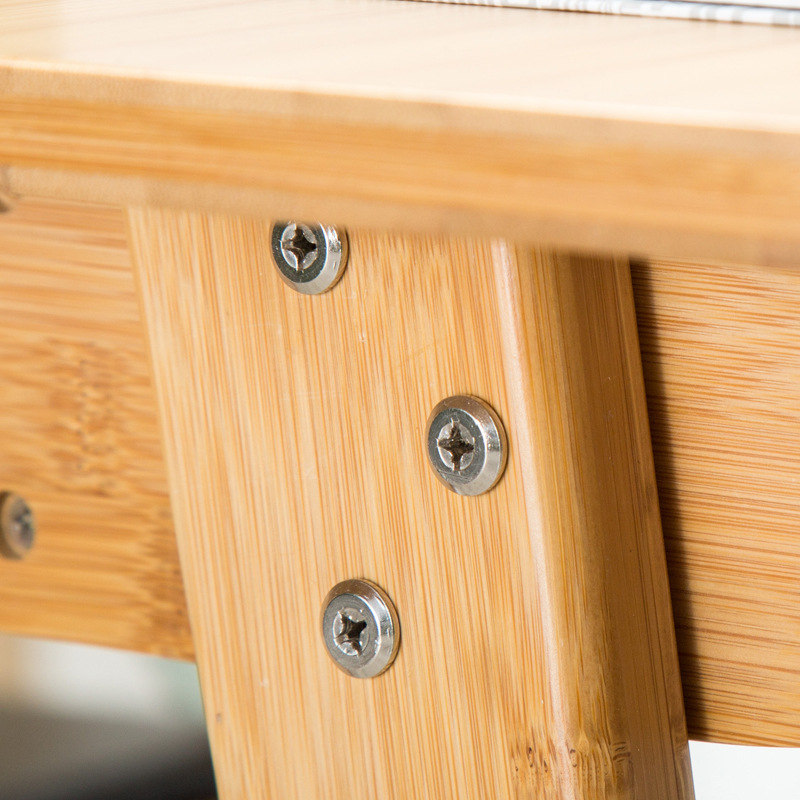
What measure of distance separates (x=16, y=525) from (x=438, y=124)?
0.26 metres

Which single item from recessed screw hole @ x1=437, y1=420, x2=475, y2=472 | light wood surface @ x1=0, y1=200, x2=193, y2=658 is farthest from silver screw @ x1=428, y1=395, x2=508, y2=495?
light wood surface @ x1=0, y1=200, x2=193, y2=658

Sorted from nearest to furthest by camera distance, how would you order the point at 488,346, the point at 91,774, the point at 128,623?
the point at 488,346
the point at 128,623
the point at 91,774

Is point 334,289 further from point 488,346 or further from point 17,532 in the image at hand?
point 17,532

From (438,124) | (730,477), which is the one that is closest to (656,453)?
(730,477)

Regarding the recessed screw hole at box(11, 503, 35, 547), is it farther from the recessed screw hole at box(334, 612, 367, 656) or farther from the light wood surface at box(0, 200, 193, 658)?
the recessed screw hole at box(334, 612, 367, 656)

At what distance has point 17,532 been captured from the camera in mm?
350

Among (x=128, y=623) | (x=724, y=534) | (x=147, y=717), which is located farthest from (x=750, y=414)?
(x=147, y=717)

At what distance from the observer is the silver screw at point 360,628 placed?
23cm

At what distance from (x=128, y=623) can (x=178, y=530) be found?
0.32 ft

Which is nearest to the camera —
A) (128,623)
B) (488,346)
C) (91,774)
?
(488,346)

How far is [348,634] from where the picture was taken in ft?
0.77

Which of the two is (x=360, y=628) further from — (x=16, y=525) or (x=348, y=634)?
(x=16, y=525)

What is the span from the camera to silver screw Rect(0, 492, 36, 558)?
13.6 inches

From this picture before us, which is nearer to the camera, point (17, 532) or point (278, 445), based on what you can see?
point (278, 445)
